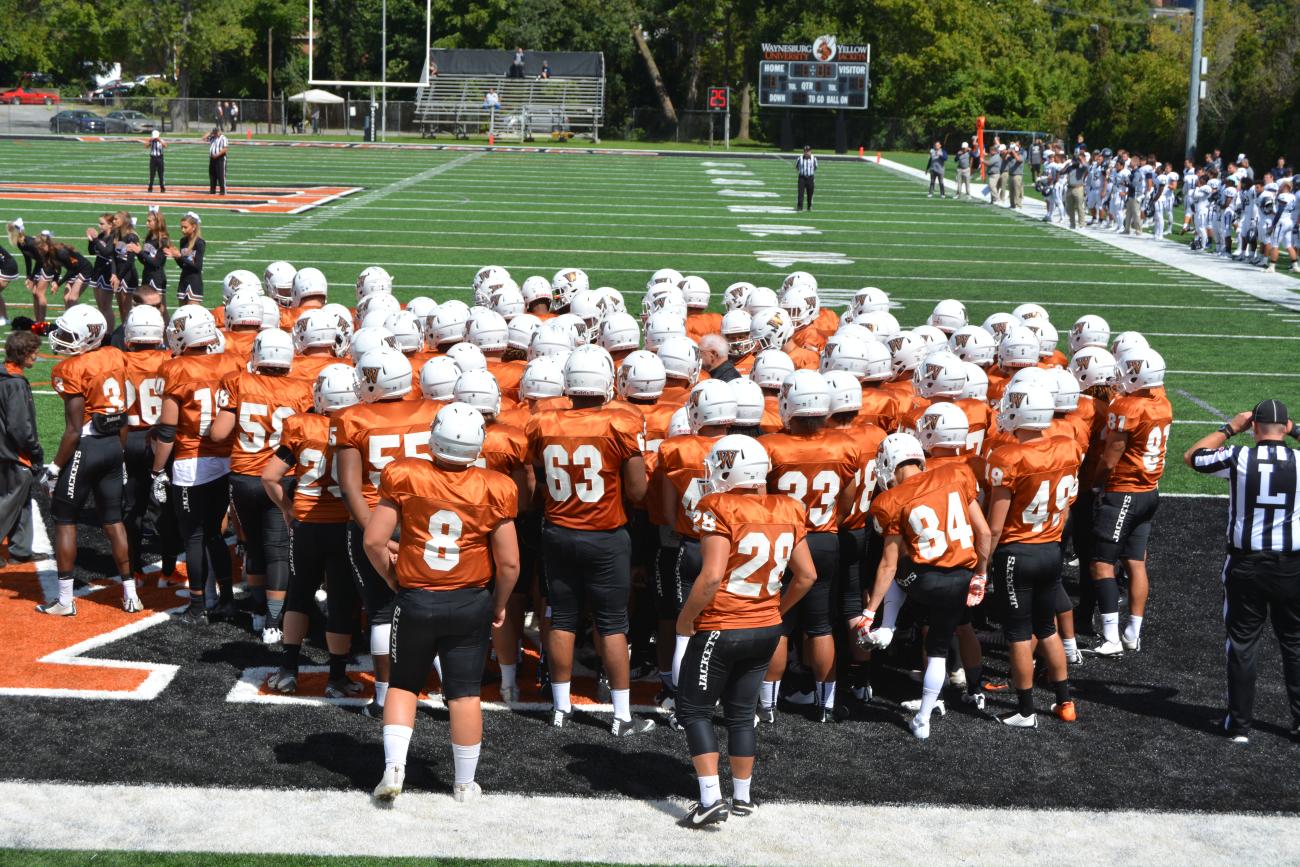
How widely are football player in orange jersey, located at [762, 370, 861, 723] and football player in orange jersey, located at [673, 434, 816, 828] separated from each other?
0.80 meters

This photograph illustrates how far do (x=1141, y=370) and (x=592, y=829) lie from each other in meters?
4.57

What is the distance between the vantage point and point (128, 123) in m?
55.8

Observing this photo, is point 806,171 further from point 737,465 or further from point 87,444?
point 737,465

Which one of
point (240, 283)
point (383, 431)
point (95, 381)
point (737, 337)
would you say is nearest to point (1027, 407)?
point (737, 337)

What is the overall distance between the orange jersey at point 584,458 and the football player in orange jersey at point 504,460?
0.11 meters

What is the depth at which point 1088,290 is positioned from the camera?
74.0 ft

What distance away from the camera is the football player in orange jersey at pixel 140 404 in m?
8.89

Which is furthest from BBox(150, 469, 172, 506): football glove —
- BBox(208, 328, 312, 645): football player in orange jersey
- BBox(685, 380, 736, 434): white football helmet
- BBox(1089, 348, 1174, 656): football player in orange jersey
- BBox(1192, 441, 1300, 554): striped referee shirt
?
BBox(1192, 441, 1300, 554): striped referee shirt

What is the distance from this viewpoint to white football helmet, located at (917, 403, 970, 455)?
730 centimetres

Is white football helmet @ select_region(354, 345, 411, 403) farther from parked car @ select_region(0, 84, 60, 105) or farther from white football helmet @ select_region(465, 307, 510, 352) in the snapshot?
parked car @ select_region(0, 84, 60, 105)

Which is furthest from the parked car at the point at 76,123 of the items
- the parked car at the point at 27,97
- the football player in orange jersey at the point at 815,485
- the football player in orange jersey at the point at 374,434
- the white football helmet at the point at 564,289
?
the football player in orange jersey at the point at 815,485

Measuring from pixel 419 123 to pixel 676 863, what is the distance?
57274 millimetres

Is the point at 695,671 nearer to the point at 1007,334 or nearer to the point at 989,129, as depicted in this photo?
the point at 1007,334

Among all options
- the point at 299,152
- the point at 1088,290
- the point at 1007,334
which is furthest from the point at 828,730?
the point at 299,152
